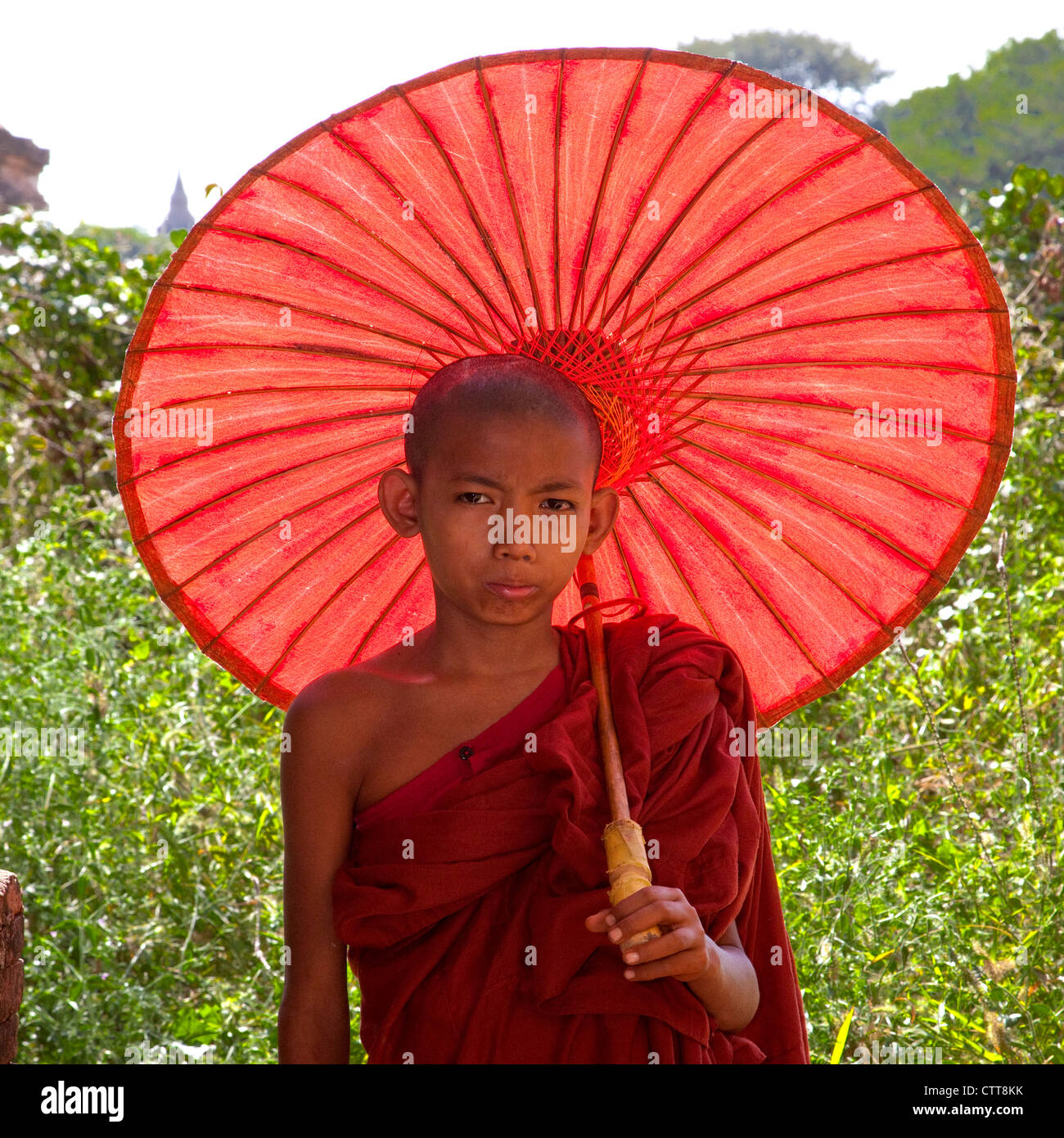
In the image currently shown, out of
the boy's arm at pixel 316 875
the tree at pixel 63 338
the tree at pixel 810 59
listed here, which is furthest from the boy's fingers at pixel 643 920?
the tree at pixel 810 59

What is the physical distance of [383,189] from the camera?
5.90ft

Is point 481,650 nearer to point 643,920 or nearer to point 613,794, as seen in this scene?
point 613,794

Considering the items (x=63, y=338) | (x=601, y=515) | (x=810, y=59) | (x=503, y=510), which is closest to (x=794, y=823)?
(x=601, y=515)

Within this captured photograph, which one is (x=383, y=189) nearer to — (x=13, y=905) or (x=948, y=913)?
(x=13, y=905)

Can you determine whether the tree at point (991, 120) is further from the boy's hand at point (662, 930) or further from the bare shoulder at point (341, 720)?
the boy's hand at point (662, 930)

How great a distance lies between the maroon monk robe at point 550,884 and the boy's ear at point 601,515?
216 millimetres

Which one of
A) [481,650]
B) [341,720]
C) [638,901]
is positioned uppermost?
[481,650]

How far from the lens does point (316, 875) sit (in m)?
1.74

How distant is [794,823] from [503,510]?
1688 millimetres

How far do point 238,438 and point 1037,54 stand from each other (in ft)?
78.6

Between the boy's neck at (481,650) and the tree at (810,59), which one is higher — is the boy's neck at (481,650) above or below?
below

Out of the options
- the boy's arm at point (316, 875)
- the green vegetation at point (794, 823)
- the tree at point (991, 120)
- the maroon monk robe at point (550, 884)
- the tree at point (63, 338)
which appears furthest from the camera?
the tree at point (991, 120)

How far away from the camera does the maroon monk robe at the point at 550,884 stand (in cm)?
158

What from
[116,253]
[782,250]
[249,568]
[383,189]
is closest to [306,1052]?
[249,568]
